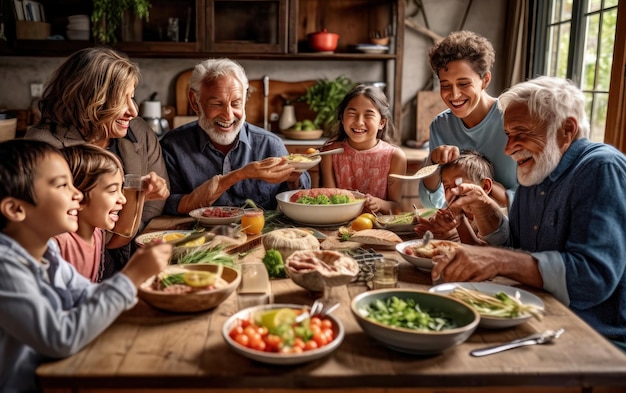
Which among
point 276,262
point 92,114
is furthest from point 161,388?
point 92,114

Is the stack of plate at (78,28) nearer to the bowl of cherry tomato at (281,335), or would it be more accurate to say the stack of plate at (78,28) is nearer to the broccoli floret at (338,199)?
the broccoli floret at (338,199)

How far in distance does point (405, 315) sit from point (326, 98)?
12.8 ft

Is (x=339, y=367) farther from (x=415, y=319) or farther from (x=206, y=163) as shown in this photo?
(x=206, y=163)

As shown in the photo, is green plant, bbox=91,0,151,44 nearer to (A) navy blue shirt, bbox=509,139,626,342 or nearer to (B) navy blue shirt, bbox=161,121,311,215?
(B) navy blue shirt, bbox=161,121,311,215

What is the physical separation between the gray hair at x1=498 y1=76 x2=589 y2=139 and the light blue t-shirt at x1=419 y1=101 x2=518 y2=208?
2.78 ft

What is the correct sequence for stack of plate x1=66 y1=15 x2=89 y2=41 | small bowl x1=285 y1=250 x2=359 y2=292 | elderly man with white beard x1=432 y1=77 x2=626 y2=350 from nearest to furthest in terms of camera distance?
small bowl x1=285 y1=250 x2=359 y2=292
elderly man with white beard x1=432 y1=77 x2=626 y2=350
stack of plate x1=66 y1=15 x2=89 y2=41

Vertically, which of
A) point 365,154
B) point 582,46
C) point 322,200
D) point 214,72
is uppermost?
point 582,46

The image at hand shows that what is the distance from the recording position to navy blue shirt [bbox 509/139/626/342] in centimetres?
169

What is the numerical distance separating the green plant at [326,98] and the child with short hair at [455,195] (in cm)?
238

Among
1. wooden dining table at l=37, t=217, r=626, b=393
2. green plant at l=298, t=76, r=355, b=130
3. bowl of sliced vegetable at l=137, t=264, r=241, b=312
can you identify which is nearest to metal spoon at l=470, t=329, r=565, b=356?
wooden dining table at l=37, t=217, r=626, b=393

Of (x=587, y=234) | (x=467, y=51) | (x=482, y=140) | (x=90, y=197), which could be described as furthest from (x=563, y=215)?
(x=90, y=197)

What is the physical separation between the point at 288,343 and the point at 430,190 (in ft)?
6.22

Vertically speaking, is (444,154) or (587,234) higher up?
(444,154)

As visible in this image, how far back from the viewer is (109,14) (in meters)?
4.60
